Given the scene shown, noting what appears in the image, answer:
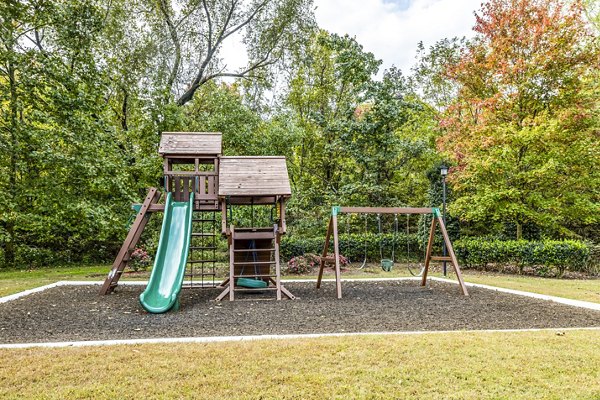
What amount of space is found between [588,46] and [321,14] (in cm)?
911

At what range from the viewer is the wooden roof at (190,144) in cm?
722

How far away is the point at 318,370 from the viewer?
287 cm

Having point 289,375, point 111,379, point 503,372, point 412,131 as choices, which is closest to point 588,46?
point 412,131

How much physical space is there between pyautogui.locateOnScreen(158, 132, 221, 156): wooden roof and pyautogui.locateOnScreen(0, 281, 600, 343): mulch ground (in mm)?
2561

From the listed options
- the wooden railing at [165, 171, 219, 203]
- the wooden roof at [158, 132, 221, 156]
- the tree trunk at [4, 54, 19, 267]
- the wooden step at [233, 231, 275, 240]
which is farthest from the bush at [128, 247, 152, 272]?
the wooden step at [233, 231, 275, 240]

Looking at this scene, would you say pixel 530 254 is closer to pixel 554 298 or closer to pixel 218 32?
pixel 554 298

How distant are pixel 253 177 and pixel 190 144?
1.42m

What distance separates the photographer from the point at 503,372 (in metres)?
2.87

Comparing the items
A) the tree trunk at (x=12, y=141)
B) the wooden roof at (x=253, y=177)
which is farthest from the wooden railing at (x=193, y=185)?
the tree trunk at (x=12, y=141)

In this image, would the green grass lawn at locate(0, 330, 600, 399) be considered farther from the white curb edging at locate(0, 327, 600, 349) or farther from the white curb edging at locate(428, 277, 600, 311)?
the white curb edging at locate(428, 277, 600, 311)

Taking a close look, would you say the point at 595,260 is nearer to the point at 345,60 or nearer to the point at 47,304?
the point at 345,60

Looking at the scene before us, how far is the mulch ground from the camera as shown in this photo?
14.0 feet

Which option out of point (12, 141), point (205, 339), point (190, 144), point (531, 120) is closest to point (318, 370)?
point (205, 339)

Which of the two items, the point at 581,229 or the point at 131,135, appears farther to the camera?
the point at 581,229
